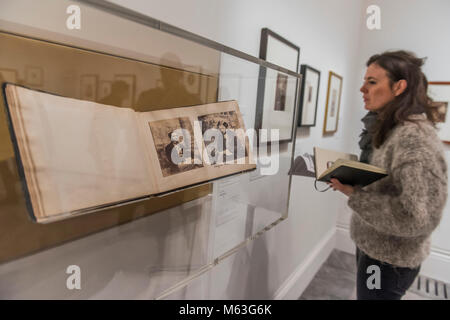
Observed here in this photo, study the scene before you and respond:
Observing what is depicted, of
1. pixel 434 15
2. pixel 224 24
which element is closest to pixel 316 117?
pixel 434 15

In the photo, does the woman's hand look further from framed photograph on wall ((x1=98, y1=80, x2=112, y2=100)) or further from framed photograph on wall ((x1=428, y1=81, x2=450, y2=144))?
framed photograph on wall ((x1=428, y1=81, x2=450, y2=144))

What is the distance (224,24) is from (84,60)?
64 centimetres

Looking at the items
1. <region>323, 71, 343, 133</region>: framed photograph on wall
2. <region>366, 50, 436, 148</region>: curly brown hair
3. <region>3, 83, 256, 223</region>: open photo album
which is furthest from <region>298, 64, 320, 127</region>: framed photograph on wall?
<region>3, 83, 256, 223</region>: open photo album

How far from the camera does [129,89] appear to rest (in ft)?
1.70

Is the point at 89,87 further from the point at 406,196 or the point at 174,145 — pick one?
the point at 406,196

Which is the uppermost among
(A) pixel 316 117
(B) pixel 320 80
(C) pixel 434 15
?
(C) pixel 434 15

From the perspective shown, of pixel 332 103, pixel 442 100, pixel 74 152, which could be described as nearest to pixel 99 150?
pixel 74 152

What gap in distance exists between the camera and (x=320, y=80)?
1.84 metres

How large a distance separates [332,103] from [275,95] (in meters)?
1.28

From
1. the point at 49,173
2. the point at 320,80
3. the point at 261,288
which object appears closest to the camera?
the point at 49,173

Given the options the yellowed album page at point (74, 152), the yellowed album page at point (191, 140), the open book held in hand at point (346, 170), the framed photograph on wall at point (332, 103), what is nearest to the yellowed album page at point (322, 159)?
the open book held in hand at point (346, 170)

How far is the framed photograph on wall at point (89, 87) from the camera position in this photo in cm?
46
